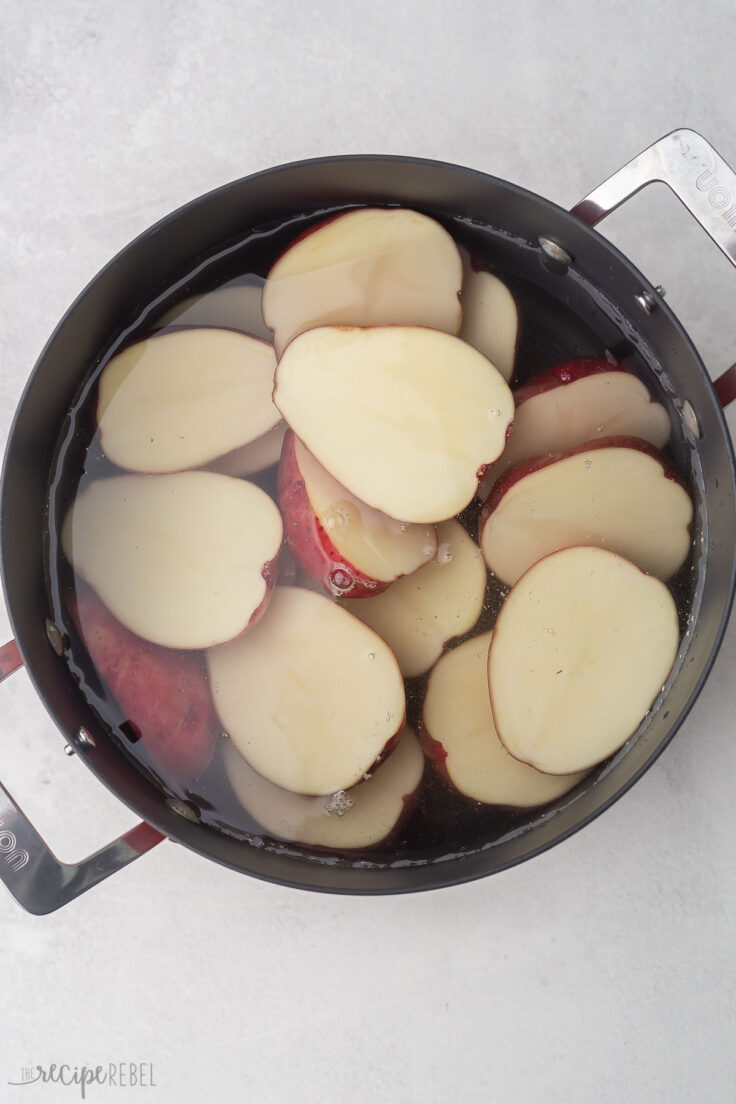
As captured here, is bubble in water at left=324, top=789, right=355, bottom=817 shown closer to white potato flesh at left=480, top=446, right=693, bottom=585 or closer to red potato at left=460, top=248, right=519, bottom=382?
white potato flesh at left=480, top=446, right=693, bottom=585

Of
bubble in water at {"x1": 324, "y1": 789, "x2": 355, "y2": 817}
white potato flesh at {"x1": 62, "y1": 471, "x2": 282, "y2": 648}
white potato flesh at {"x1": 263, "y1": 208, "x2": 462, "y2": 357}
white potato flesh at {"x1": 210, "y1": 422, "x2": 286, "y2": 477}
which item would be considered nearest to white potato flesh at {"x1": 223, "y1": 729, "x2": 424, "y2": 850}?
bubble in water at {"x1": 324, "y1": 789, "x2": 355, "y2": 817}

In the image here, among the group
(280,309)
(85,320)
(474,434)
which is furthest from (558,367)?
(85,320)

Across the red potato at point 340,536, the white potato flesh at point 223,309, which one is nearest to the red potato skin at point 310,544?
the red potato at point 340,536

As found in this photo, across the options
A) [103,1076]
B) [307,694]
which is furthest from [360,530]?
[103,1076]

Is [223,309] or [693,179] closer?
[693,179]

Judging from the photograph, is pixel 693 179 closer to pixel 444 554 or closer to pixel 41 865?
pixel 444 554
